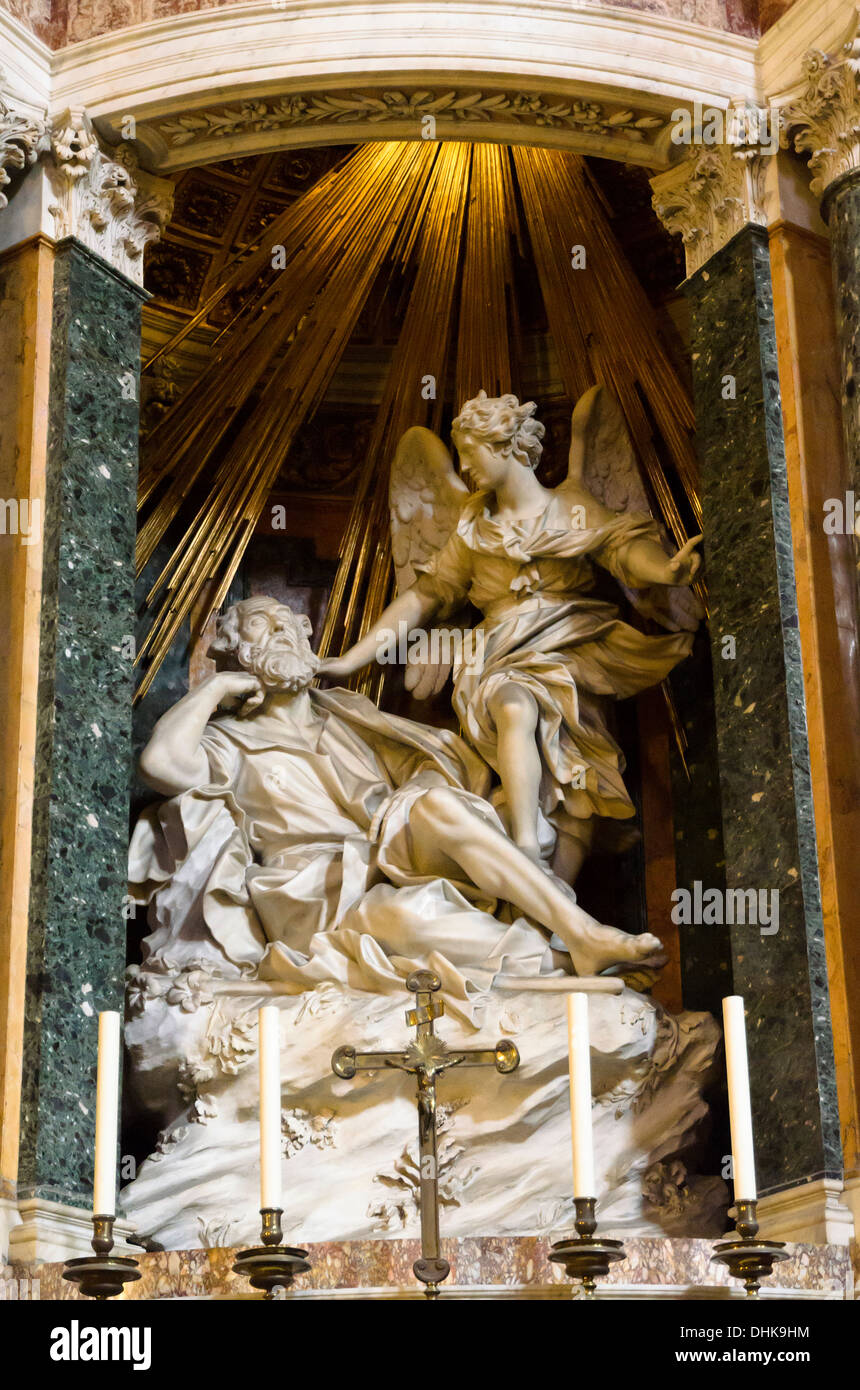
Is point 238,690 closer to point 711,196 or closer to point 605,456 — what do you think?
point 605,456

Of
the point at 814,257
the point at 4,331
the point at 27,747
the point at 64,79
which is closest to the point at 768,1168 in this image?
the point at 27,747

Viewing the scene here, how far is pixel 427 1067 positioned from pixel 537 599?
302cm

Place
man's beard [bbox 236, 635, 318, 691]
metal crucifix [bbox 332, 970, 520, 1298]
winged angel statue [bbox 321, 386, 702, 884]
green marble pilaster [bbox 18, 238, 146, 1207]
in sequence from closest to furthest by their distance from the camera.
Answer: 1. metal crucifix [bbox 332, 970, 520, 1298]
2. green marble pilaster [bbox 18, 238, 146, 1207]
3. winged angel statue [bbox 321, 386, 702, 884]
4. man's beard [bbox 236, 635, 318, 691]

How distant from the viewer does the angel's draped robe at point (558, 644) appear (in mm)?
7422

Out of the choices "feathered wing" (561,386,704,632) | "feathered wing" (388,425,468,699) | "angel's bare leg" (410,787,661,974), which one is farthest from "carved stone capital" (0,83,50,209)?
"angel's bare leg" (410,787,661,974)

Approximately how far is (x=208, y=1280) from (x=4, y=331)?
3317mm

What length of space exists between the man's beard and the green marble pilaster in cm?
79

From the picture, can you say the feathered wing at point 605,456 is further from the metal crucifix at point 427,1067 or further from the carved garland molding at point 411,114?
the metal crucifix at point 427,1067

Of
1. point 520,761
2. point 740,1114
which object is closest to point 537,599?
point 520,761

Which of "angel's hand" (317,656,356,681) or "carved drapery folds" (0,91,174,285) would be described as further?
"angel's hand" (317,656,356,681)

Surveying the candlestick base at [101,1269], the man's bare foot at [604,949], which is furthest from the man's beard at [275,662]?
the candlestick base at [101,1269]

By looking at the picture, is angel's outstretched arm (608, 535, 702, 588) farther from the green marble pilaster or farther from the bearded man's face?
the green marble pilaster

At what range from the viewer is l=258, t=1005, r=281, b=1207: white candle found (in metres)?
4.82

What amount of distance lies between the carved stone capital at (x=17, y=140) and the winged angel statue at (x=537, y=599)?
6.00ft
